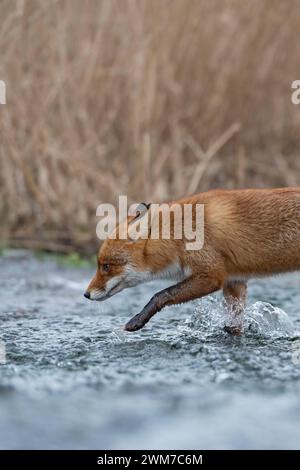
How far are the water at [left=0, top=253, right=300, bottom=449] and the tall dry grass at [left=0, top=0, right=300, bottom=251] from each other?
2.52 m

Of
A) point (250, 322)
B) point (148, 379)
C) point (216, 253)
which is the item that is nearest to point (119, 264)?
point (216, 253)

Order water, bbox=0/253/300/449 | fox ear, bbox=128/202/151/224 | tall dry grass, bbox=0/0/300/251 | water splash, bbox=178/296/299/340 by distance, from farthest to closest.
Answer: tall dry grass, bbox=0/0/300/251 < water splash, bbox=178/296/299/340 < fox ear, bbox=128/202/151/224 < water, bbox=0/253/300/449

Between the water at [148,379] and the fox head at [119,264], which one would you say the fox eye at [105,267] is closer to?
the fox head at [119,264]

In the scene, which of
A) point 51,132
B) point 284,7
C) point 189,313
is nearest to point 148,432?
point 189,313

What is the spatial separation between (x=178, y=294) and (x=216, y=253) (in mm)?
306

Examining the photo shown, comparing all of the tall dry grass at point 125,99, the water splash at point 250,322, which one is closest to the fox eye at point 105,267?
the water splash at point 250,322

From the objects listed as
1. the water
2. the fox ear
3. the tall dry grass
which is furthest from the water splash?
the tall dry grass

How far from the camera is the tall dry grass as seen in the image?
8.09 m

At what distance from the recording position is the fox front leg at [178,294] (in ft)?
15.8

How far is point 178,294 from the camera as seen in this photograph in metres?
4.83

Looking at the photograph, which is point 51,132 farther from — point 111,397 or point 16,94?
point 111,397

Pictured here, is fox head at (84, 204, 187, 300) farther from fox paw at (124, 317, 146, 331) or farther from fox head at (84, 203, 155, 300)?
fox paw at (124, 317, 146, 331)

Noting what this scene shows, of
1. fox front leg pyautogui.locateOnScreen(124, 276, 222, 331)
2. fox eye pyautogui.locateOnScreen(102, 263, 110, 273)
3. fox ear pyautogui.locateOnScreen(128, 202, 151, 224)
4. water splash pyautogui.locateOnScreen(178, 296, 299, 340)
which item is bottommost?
water splash pyautogui.locateOnScreen(178, 296, 299, 340)

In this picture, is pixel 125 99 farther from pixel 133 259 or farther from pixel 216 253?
pixel 216 253
